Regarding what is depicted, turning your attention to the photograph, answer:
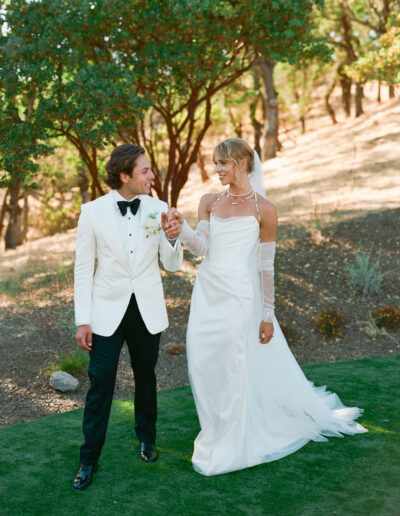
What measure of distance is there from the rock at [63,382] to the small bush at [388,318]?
4234 mm

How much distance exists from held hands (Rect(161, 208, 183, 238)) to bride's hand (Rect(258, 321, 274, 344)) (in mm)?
1103

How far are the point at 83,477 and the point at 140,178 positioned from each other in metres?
2.07

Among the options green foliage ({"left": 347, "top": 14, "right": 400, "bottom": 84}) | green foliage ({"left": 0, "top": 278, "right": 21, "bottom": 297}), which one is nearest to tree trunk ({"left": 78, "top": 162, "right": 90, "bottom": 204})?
green foliage ({"left": 347, "top": 14, "right": 400, "bottom": 84})

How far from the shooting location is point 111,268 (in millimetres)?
3734

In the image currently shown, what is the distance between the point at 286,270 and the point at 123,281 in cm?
626

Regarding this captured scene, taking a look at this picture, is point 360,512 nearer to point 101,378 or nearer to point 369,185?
point 101,378

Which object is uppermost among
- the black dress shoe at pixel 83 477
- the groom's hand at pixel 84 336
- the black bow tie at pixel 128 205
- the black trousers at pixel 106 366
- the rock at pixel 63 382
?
the black bow tie at pixel 128 205

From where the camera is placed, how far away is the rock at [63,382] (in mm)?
6172

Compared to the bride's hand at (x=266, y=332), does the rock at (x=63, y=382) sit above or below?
below

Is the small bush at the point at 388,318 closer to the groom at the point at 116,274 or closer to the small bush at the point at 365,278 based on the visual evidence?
the small bush at the point at 365,278

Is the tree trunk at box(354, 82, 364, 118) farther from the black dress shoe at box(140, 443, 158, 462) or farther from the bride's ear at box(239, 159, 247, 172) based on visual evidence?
the black dress shoe at box(140, 443, 158, 462)

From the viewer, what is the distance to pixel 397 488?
12.2 feet

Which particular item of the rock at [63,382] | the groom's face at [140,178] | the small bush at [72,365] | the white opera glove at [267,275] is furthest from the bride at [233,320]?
the small bush at [72,365]

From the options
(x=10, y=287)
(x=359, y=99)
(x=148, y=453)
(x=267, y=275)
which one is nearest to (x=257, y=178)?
(x=267, y=275)
